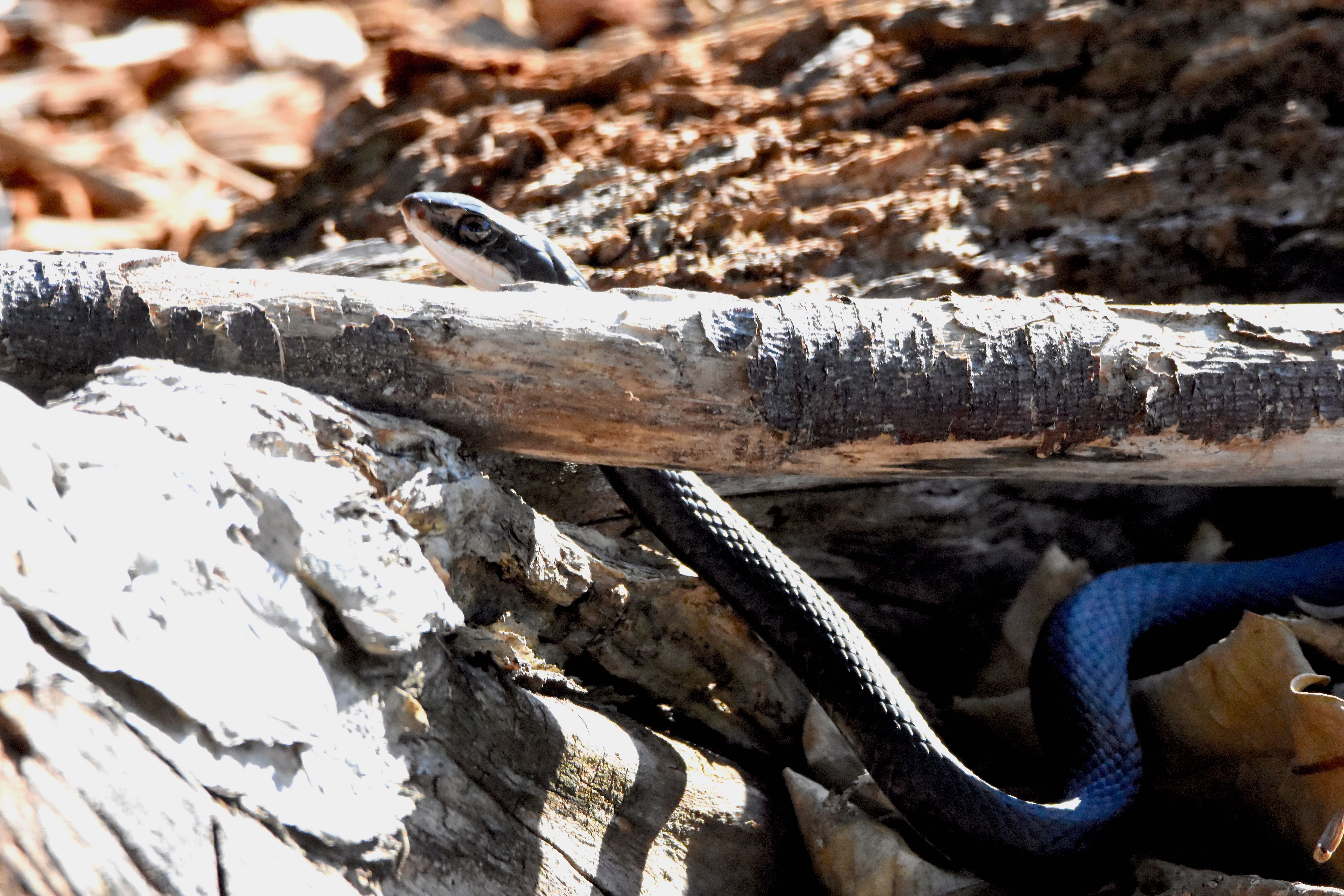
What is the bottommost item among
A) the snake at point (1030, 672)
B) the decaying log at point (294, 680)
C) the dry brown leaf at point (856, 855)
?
the dry brown leaf at point (856, 855)

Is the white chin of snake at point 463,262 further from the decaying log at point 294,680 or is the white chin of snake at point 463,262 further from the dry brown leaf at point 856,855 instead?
the dry brown leaf at point 856,855

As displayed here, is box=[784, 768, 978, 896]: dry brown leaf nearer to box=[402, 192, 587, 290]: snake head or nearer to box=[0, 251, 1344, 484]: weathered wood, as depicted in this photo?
box=[0, 251, 1344, 484]: weathered wood


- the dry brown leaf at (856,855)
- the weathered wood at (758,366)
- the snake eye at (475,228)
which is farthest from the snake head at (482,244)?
the dry brown leaf at (856,855)

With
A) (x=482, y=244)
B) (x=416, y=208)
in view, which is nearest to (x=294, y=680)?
(x=482, y=244)

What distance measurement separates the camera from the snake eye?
2395 mm

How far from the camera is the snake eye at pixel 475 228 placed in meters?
2.39

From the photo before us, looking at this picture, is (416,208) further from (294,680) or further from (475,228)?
(294,680)

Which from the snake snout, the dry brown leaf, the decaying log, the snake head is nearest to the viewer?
the decaying log

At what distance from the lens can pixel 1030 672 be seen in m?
2.14

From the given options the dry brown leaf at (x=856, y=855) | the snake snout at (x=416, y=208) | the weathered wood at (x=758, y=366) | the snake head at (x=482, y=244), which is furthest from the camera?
the snake snout at (x=416, y=208)

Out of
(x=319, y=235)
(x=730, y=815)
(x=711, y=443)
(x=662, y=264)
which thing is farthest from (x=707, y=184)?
(x=730, y=815)

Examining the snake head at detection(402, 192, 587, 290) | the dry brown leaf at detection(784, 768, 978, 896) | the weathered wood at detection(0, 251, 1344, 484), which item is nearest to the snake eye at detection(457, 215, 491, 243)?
the snake head at detection(402, 192, 587, 290)

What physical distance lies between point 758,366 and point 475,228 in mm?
1114

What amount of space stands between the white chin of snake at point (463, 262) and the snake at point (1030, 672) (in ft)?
0.07
